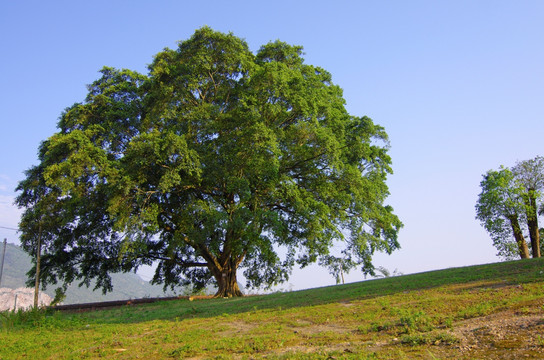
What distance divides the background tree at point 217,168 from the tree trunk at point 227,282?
7cm

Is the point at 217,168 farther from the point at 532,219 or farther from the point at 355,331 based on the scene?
the point at 532,219

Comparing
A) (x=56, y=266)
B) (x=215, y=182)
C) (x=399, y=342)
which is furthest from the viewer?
(x=56, y=266)

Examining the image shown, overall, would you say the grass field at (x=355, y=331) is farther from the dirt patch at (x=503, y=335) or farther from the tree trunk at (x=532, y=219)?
the tree trunk at (x=532, y=219)

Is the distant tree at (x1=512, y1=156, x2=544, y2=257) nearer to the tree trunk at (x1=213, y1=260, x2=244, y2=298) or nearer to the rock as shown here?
the tree trunk at (x1=213, y1=260, x2=244, y2=298)

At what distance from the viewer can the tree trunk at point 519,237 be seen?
1323 inches

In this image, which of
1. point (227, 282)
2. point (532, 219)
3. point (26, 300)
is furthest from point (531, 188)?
point (26, 300)

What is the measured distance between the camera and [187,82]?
80.1ft

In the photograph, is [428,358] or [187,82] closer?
[428,358]

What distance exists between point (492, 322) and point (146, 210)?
708 inches

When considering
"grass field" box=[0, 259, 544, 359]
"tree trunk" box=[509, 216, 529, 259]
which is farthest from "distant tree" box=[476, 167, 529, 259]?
"grass field" box=[0, 259, 544, 359]

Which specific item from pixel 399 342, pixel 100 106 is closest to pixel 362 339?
pixel 399 342

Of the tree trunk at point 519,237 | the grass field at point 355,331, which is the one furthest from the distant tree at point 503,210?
the grass field at point 355,331

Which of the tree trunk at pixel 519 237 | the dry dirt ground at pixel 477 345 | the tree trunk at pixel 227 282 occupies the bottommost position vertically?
the dry dirt ground at pixel 477 345

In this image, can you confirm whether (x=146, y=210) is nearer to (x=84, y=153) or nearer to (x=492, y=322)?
(x=84, y=153)
